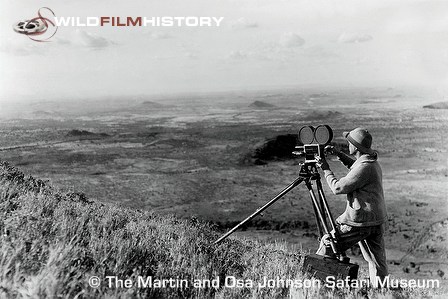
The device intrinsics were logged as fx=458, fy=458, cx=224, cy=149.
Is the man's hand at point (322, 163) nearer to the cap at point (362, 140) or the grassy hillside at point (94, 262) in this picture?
the cap at point (362, 140)

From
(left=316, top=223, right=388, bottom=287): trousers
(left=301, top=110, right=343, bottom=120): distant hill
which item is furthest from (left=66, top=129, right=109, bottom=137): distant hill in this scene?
(left=316, top=223, right=388, bottom=287): trousers

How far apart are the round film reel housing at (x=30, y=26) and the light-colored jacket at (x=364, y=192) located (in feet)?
18.9

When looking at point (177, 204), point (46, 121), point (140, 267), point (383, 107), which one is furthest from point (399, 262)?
point (383, 107)

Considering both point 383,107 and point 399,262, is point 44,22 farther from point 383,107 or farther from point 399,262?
point 383,107

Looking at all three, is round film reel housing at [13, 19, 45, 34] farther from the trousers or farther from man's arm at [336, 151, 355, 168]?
the trousers

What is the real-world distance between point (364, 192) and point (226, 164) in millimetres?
24969

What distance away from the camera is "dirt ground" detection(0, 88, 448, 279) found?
16.9m

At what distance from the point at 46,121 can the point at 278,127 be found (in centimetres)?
2113

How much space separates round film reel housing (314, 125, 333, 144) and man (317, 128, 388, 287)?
0.31ft

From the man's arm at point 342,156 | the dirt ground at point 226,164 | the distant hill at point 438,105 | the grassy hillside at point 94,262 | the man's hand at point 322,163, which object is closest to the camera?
the grassy hillside at point 94,262

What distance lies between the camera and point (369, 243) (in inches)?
171

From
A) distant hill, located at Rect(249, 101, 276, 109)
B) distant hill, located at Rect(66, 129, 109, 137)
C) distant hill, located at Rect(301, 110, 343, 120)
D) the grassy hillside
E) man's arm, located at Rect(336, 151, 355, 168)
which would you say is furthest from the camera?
distant hill, located at Rect(249, 101, 276, 109)

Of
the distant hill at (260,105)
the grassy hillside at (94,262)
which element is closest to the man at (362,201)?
the grassy hillside at (94,262)

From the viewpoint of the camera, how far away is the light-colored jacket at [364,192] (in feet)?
13.5
